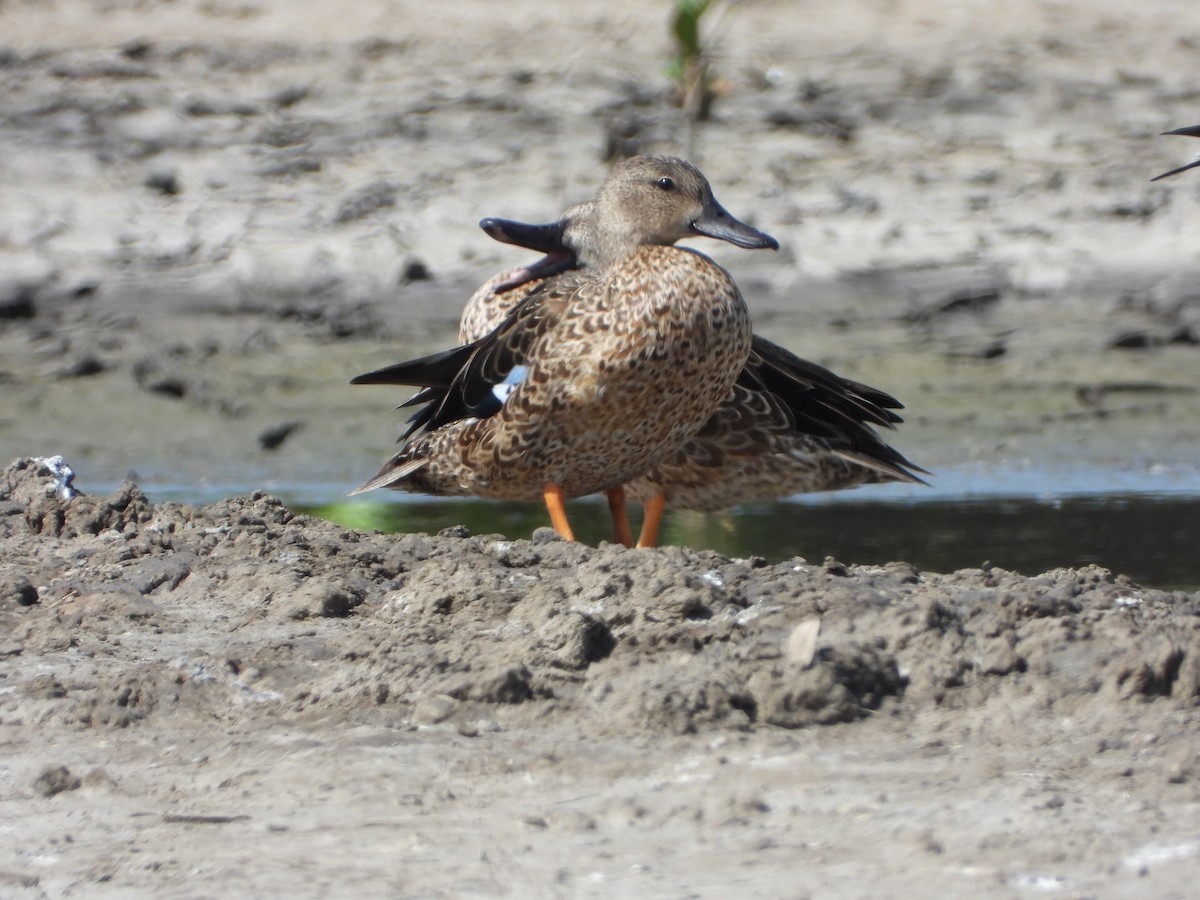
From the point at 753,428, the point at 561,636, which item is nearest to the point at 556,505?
the point at 753,428

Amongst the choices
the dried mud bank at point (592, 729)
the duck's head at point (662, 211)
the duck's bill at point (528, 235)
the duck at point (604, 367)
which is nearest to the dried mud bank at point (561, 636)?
the dried mud bank at point (592, 729)

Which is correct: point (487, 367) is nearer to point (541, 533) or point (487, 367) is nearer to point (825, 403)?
point (541, 533)

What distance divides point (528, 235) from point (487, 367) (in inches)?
28.4

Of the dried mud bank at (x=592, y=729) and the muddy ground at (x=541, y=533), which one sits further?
the muddy ground at (x=541, y=533)

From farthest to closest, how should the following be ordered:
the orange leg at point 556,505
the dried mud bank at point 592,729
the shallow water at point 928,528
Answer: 1. the shallow water at point 928,528
2. the orange leg at point 556,505
3. the dried mud bank at point 592,729

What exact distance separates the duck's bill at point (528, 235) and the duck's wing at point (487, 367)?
1.18 ft

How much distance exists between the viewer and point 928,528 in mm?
6594

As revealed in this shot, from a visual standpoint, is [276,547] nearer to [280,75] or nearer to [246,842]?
[246,842]

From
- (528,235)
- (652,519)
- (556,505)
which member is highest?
(528,235)

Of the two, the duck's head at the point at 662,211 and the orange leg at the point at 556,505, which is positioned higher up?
the duck's head at the point at 662,211

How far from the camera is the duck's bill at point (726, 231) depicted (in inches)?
205

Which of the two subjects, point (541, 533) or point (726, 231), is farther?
point (726, 231)

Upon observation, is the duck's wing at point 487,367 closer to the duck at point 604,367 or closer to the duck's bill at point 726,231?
the duck at point 604,367

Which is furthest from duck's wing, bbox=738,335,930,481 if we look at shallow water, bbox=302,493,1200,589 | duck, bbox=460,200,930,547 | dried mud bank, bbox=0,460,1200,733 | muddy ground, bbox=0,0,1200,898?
dried mud bank, bbox=0,460,1200,733
